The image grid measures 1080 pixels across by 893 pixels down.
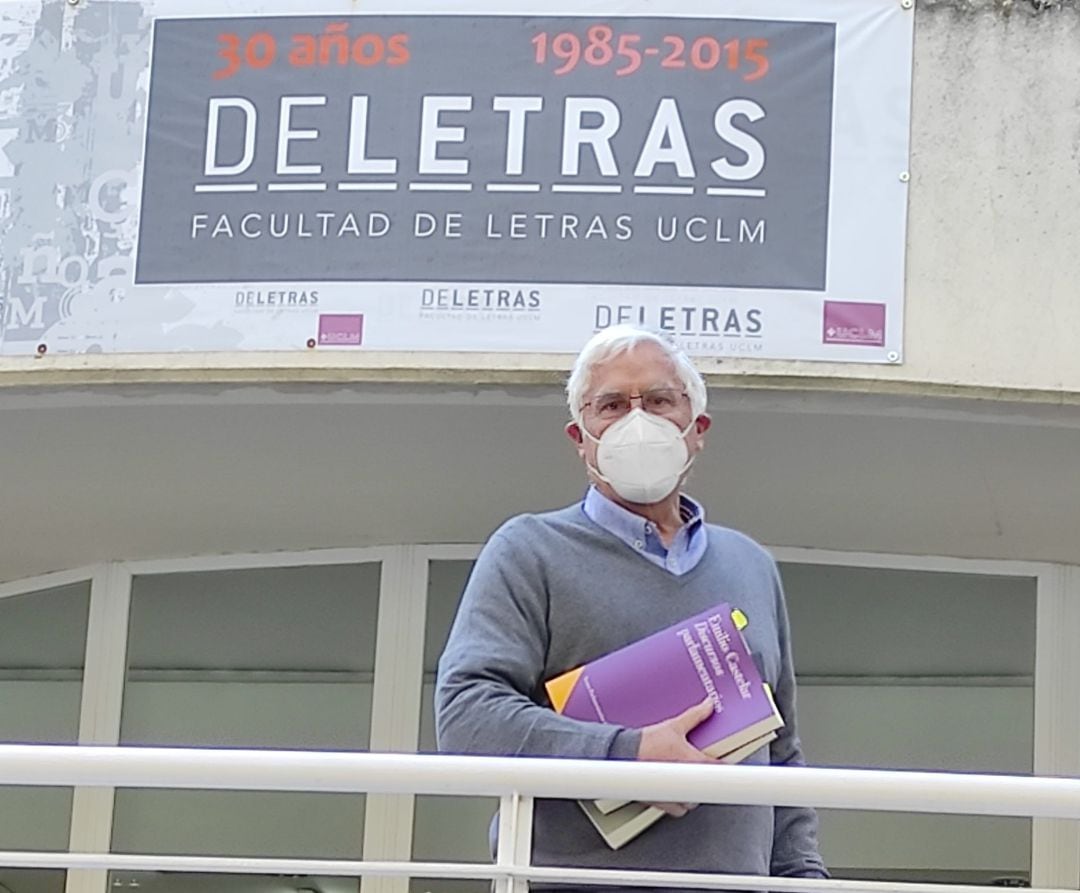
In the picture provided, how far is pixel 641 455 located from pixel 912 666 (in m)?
3.76

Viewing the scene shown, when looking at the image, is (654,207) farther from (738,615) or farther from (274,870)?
(274,870)

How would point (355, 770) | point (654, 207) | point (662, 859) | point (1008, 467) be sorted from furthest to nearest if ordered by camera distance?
point (1008, 467), point (654, 207), point (662, 859), point (355, 770)

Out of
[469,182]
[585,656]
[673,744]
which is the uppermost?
[469,182]

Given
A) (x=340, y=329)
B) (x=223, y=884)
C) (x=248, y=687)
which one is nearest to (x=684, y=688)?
(x=340, y=329)

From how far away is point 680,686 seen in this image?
2299 millimetres

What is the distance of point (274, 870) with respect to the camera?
2.09 meters

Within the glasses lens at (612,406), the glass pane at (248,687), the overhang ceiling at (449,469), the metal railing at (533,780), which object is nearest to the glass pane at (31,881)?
the glass pane at (248,687)

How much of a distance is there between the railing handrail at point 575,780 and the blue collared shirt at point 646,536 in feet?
1.56

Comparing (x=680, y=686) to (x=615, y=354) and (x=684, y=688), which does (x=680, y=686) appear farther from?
(x=615, y=354)

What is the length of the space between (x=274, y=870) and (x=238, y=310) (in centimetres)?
278

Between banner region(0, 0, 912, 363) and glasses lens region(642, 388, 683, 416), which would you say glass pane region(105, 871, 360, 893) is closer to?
banner region(0, 0, 912, 363)

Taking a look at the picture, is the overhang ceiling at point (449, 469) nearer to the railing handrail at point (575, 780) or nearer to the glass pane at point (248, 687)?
the glass pane at point (248, 687)

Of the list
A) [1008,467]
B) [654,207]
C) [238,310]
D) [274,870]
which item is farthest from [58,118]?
[274,870]

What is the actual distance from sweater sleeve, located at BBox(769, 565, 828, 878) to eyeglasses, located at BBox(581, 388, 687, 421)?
0.33 metres
